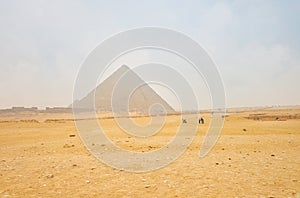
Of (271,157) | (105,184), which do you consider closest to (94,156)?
(105,184)

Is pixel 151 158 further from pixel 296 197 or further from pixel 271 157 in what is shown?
pixel 296 197

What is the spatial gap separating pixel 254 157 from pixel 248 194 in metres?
5.40

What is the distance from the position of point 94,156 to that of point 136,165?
3.04m

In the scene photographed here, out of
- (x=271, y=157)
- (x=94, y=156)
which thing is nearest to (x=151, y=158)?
(x=94, y=156)

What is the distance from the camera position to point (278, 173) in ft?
28.6

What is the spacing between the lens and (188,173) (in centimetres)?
909

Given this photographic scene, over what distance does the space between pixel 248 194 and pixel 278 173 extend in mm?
2560

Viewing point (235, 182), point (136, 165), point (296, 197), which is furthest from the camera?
point (136, 165)

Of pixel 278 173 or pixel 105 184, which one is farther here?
pixel 278 173

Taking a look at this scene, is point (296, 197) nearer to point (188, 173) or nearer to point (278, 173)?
point (278, 173)

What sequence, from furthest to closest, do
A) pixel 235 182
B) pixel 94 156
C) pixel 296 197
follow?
pixel 94 156
pixel 235 182
pixel 296 197

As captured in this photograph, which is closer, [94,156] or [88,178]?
[88,178]

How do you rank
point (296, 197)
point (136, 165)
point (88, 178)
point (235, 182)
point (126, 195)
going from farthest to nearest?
point (136, 165) < point (88, 178) < point (235, 182) < point (126, 195) < point (296, 197)

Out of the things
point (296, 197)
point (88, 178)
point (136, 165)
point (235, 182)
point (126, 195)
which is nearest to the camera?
point (296, 197)
